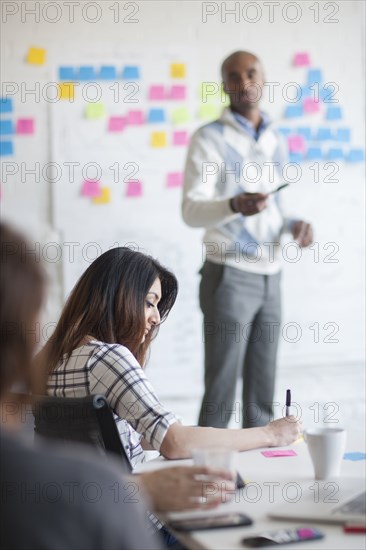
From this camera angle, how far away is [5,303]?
79 centimetres

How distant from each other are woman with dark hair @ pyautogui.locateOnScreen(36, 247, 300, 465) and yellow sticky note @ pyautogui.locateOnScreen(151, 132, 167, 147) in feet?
7.20

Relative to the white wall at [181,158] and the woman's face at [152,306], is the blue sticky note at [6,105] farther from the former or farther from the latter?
the woman's face at [152,306]

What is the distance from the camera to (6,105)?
12.8 ft

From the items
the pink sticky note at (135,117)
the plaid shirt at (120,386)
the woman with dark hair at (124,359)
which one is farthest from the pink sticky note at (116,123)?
the plaid shirt at (120,386)

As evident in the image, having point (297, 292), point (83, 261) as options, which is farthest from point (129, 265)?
point (297, 292)

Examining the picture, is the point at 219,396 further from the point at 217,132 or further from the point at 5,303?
the point at 5,303

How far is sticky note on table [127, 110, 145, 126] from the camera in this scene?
4.04m

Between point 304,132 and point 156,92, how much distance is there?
76cm

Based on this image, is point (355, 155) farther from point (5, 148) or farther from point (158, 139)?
point (5, 148)

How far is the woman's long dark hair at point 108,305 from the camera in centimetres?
176

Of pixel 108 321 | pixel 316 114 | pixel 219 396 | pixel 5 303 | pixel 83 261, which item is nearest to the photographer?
pixel 5 303

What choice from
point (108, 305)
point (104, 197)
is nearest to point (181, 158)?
point (104, 197)

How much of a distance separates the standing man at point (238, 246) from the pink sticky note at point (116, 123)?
830mm

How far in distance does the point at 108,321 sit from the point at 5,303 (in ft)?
3.23
